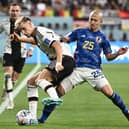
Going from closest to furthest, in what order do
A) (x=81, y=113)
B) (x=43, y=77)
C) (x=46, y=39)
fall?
(x=46, y=39), (x=43, y=77), (x=81, y=113)

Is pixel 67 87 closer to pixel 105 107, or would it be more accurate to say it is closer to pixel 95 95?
pixel 105 107

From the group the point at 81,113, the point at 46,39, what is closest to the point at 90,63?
the point at 46,39

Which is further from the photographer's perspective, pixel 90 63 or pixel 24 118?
pixel 90 63

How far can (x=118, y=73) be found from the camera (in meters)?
22.7

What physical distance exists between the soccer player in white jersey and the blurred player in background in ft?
8.00

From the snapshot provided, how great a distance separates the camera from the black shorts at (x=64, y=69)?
425 inches

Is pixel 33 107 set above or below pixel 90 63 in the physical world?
below

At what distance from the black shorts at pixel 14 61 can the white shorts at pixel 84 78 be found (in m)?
3.12

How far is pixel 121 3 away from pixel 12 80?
2299 centimetres

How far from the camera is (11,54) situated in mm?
14023

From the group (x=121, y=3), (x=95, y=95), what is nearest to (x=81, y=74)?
(x=95, y=95)

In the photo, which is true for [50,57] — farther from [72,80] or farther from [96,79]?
[96,79]

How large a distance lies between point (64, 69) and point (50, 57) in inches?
11.3

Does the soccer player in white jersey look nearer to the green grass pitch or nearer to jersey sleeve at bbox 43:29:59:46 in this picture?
jersey sleeve at bbox 43:29:59:46
